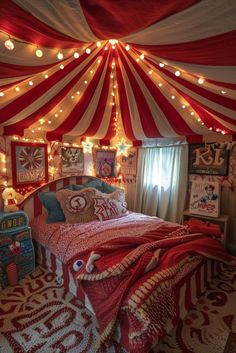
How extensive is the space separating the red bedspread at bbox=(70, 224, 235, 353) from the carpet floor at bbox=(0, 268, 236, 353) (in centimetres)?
31

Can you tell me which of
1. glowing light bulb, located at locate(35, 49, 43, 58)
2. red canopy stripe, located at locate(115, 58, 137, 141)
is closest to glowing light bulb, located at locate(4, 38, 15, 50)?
→ glowing light bulb, located at locate(35, 49, 43, 58)

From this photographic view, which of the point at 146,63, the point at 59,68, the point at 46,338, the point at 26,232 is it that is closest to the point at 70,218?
the point at 26,232

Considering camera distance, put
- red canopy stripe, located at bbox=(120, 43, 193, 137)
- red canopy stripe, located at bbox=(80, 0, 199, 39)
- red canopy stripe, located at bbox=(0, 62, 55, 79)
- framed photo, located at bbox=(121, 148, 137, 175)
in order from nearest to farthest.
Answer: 1. red canopy stripe, located at bbox=(80, 0, 199, 39)
2. red canopy stripe, located at bbox=(0, 62, 55, 79)
3. red canopy stripe, located at bbox=(120, 43, 193, 137)
4. framed photo, located at bbox=(121, 148, 137, 175)

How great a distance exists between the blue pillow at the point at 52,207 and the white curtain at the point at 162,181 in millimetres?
1875

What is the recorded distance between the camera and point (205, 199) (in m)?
3.24

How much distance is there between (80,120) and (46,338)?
2.67 metres

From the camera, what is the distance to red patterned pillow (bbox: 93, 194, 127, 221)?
2.88 m

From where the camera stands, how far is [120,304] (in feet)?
4.69

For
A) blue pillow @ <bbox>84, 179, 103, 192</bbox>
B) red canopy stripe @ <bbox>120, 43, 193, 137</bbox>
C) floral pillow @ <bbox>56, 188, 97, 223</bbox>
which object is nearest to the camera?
red canopy stripe @ <bbox>120, 43, 193, 137</bbox>

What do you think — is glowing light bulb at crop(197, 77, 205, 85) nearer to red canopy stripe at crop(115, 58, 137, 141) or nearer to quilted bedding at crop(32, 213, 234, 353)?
red canopy stripe at crop(115, 58, 137, 141)

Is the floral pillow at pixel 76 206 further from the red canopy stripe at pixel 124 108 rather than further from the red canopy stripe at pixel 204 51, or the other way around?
the red canopy stripe at pixel 204 51

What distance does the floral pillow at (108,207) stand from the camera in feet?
9.48

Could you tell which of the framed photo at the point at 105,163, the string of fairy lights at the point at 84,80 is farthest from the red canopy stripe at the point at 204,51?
the framed photo at the point at 105,163

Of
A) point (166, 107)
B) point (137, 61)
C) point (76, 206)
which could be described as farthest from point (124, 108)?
point (76, 206)
